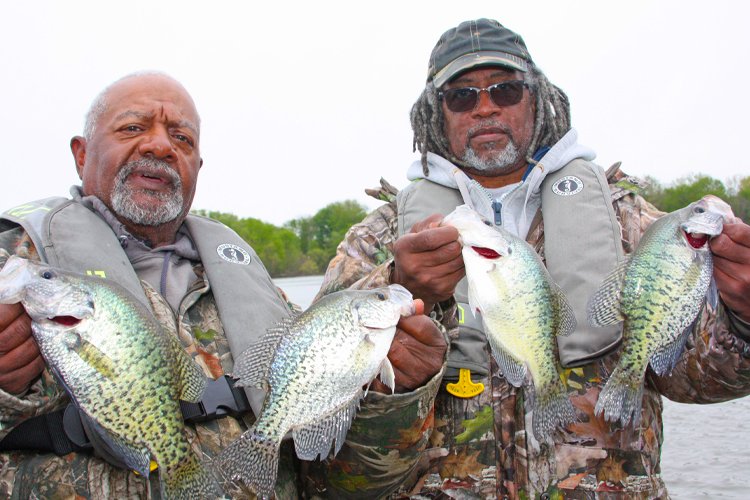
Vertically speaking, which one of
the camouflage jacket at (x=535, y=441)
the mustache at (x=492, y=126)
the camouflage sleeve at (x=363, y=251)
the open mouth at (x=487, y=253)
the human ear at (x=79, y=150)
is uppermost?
the human ear at (x=79, y=150)

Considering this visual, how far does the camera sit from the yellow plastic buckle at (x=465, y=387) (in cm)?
383

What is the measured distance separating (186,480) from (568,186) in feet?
8.91

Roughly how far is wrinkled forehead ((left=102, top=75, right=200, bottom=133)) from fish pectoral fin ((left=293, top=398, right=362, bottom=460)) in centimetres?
217

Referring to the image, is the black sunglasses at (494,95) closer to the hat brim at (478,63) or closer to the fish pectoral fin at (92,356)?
the hat brim at (478,63)

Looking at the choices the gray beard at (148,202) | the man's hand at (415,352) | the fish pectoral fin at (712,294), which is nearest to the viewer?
the man's hand at (415,352)

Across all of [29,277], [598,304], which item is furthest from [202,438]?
[598,304]

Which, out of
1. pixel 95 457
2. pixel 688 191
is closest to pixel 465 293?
pixel 95 457

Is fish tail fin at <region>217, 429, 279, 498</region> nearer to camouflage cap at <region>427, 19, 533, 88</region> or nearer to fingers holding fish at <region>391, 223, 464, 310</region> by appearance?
fingers holding fish at <region>391, 223, 464, 310</region>

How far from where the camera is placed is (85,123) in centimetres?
423

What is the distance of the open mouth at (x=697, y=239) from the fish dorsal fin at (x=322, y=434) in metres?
1.62

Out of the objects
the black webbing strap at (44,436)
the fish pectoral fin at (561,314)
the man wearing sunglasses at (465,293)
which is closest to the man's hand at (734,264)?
the man wearing sunglasses at (465,293)

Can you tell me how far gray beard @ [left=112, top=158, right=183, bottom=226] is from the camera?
3934mm

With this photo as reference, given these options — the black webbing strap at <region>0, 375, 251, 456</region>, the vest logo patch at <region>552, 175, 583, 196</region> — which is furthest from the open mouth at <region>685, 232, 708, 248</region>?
the black webbing strap at <region>0, 375, 251, 456</region>

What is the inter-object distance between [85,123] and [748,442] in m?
10.5
